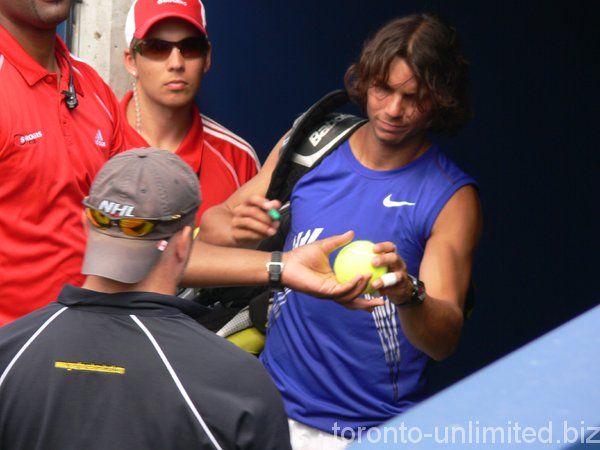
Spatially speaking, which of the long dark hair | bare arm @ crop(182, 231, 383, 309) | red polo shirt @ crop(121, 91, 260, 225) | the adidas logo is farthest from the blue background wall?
bare arm @ crop(182, 231, 383, 309)

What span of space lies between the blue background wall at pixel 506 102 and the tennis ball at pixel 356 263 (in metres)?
2.72

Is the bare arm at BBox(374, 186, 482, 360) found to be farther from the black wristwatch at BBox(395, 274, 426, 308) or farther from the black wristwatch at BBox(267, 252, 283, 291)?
the black wristwatch at BBox(267, 252, 283, 291)

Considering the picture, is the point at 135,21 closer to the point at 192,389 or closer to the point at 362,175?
the point at 362,175

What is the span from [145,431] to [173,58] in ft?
8.22

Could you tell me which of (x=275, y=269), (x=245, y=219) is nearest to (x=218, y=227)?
(x=245, y=219)

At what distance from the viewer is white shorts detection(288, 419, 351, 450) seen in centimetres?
327

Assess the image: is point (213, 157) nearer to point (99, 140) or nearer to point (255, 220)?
point (99, 140)

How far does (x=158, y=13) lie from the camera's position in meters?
4.34

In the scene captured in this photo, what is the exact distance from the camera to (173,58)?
4387 millimetres

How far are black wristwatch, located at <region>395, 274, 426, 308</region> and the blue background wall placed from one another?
9.29 feet

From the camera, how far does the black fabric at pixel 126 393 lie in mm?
2133

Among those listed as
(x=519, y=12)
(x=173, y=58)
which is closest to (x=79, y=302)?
(x=173, y=58)

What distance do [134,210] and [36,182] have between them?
1.28m

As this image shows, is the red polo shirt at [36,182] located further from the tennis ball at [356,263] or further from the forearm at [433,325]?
the forearm at [433,325]
